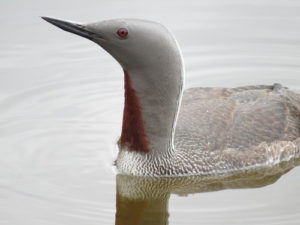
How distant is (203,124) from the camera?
11055mm

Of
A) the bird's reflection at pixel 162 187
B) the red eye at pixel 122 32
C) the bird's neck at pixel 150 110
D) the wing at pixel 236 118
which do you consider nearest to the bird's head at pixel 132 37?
the red eye at pixel 122 32

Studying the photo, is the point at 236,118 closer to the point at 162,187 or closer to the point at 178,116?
the point at 178,116

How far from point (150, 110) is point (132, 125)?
0.87ft

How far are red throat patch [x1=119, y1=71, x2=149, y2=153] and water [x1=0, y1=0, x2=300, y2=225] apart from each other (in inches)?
18.3

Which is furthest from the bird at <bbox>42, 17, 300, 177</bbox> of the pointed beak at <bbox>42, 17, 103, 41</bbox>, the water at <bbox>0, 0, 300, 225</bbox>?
the water at <bbox>0, 0, 300, 225</bbox>

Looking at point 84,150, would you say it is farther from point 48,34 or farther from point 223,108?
point 48,34

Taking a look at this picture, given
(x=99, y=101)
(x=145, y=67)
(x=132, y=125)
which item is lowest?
(x=99, y=101)

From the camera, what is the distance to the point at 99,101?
42.0 feet

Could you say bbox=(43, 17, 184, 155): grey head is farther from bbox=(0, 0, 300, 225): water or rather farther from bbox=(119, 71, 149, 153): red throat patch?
bbox=(0, 0, 300, 225): water

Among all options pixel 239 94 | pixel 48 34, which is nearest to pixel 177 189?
pixel 239 94

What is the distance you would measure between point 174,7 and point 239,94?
3655 mm

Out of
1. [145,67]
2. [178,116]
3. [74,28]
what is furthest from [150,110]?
[74,28]

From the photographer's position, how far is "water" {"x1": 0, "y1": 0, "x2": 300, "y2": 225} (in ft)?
34.0

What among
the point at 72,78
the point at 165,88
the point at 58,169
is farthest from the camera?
the point at 72,78
